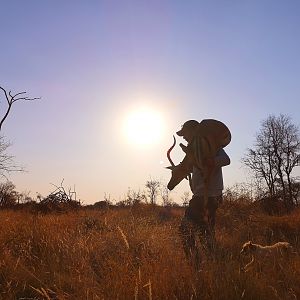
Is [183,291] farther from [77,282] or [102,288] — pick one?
[77,282]

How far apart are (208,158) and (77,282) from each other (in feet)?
7.20

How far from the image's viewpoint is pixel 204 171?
5574mm

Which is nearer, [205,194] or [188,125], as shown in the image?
[205,194]

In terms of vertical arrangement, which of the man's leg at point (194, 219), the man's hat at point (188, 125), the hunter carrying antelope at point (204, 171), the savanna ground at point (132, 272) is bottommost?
the savanna ground at point (132, 272)

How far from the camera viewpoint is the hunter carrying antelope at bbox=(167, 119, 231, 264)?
5574 mm

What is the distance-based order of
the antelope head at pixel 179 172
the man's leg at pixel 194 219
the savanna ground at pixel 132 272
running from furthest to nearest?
the antelope head at pixel 179 172 < the man's leg at pixel 194 219 < the savanna ground at pixel 132 272

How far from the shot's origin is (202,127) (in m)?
5.84

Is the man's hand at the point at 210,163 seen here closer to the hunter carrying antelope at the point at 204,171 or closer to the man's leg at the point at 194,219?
the hunter carrying antelope at the point at 204,171

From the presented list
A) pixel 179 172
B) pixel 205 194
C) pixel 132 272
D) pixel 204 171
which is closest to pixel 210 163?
pixel 204 171

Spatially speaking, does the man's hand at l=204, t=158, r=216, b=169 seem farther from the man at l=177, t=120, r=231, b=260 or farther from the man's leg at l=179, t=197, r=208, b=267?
the man's leg at l=179, t=197, r=208, b=267

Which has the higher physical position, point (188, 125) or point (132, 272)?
point (188, 125)

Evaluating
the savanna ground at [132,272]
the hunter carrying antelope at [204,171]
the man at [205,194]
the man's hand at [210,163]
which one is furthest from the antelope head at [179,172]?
the savanna ground at [132,272]

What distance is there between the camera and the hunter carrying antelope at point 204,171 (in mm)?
5574

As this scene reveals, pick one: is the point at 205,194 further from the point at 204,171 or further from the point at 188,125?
the point at 188,125
